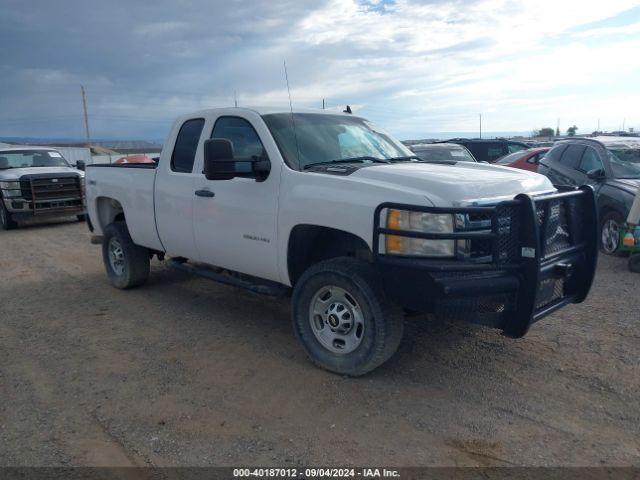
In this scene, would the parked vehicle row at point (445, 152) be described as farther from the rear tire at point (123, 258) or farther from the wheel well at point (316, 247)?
the wheel well at point (316, 247)

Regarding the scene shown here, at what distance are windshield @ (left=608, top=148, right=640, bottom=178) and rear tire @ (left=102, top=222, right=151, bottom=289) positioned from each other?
23.0ft

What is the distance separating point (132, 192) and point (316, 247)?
2.76m

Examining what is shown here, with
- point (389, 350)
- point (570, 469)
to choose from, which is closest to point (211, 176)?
point (389, 350)

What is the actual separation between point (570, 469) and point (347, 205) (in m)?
2.13

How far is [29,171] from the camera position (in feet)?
44.6

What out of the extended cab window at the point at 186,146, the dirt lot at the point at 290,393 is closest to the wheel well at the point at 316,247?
the dirt lot at the point at 290,393

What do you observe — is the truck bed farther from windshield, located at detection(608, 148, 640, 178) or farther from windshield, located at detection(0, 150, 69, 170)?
windshield, located at detection(0, 150, 69, 170)

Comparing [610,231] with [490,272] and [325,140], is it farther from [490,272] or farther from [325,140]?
[490,272]

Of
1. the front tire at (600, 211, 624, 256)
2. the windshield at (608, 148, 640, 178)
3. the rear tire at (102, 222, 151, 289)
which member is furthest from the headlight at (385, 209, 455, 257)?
the windshield at (608, 148, 640, 178)

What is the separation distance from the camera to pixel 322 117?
5398 millimetres

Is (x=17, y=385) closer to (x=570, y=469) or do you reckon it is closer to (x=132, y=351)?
(x=132, y=351)

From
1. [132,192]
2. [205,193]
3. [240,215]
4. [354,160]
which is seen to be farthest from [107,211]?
[354,160]

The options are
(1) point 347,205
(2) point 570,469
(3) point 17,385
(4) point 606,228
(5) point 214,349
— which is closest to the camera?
(2) point 570,469

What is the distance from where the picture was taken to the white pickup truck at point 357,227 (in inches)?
146
